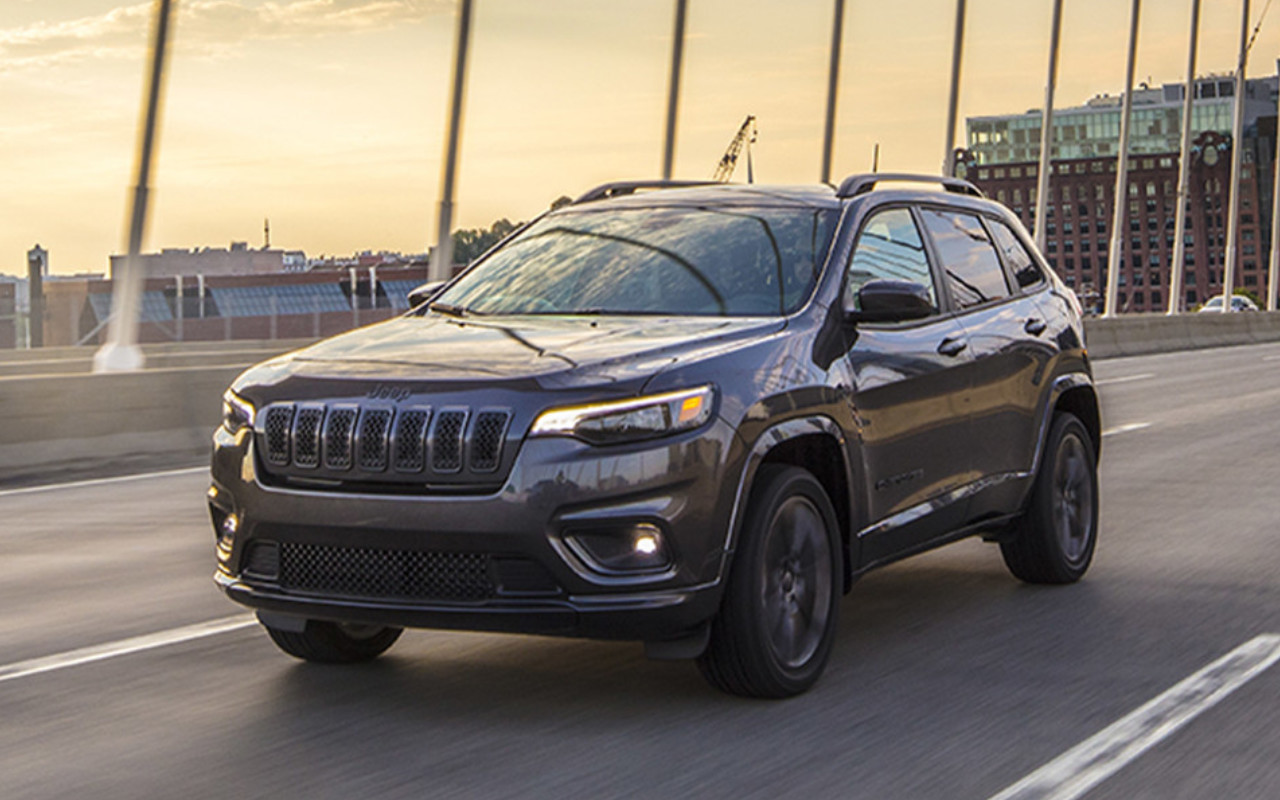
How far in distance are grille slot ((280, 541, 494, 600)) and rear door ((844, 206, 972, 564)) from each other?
1.59 m

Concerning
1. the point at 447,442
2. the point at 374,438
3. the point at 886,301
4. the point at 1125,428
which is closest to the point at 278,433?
the point at 374,438

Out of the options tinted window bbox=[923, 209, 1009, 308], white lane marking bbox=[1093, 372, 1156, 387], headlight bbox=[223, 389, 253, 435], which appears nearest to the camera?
headlight bbox=[223, 389, 253, 435]

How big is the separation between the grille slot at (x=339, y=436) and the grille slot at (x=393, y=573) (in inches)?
10.0

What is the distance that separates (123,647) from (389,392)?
2.08 metres

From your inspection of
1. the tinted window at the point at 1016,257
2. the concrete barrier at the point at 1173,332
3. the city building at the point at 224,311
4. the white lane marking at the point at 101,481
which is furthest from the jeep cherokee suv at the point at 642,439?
the concrete barrier at the point at 1173,332

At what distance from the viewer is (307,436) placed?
5.75 meters

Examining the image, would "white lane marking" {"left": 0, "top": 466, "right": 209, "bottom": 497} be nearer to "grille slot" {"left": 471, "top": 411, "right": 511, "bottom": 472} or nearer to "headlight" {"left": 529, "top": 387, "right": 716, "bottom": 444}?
"grille slot" {"left": 471, "top": 411, "right": 511, "bottom": 472}

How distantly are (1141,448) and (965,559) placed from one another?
660cm

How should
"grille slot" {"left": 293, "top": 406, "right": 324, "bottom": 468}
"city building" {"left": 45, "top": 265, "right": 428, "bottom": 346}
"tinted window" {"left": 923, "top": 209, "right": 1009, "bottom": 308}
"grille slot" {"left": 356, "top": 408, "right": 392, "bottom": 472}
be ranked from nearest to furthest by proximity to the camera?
"grille slot" {"left": 356, "top": 408, "right": 392, "bottom": 472}
"grille slot" {"left": 293, "top": 406, "right": 324, "bottom": 468}
"tinted window" {"left": 923, "top": 209, "right": 1009, "bottom": 308}
"city building" {"left": 45, "top": 265, "right": 428, "bottom": 346}

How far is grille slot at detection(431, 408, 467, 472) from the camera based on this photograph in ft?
18.1

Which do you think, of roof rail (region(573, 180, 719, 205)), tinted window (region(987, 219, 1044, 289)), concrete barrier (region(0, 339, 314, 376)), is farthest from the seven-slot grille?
concrete barrier (region(0, 339, 314, 376))

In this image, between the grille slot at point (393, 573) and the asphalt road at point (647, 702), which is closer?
the asphalt road at point (647, 702)

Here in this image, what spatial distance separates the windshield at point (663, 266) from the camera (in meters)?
6.65

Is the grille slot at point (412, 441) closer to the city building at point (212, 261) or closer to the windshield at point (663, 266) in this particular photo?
the windshield at point (663, 266)
